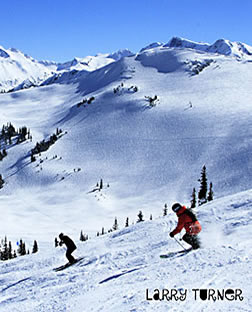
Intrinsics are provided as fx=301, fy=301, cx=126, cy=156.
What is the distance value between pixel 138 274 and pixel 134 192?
77.3 meters

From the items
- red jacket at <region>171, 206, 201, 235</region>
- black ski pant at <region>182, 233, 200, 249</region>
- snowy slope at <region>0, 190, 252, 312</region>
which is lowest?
snowy slope at <region>0, 190, 252, 312</region>

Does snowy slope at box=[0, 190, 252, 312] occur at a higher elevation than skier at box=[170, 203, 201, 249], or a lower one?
lower

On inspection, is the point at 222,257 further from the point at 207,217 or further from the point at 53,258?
the point at 53,258

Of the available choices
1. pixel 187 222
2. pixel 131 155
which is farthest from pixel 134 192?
pixel 187 222

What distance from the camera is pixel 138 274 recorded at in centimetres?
1248

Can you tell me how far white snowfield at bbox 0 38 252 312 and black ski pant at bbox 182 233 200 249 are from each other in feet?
1.84

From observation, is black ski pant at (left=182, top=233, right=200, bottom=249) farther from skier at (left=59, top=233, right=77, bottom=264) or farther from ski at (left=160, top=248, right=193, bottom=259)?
skier at (left=59, top=233, right=77, bottom=264)

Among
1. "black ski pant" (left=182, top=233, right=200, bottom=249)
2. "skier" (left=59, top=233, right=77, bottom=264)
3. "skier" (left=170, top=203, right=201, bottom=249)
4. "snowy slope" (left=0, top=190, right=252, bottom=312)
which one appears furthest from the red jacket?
"skier" (left=59, top=233, right=77, bottom=264)

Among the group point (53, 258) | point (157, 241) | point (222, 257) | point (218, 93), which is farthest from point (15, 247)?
point (218, 93)

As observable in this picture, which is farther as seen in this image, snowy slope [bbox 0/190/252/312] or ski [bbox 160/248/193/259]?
ski [bbox 160/248/193/259]

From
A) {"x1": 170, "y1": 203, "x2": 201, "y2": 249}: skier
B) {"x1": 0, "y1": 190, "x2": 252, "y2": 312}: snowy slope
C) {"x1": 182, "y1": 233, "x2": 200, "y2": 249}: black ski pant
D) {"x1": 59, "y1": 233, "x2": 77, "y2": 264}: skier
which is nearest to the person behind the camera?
{"x1": 0, "y1": 190, "x2": 252, "y2": 312}: snowy slope

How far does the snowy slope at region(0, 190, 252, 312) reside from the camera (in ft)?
31.7

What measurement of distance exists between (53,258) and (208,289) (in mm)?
12846

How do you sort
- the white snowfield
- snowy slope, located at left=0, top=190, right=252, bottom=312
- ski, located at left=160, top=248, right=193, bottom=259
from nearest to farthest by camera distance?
snowy slope, located at left=0, top=190, right=252, bottom=312 < the white snowfield < ski, located at left=160, top=248, right=193, bottom=259
